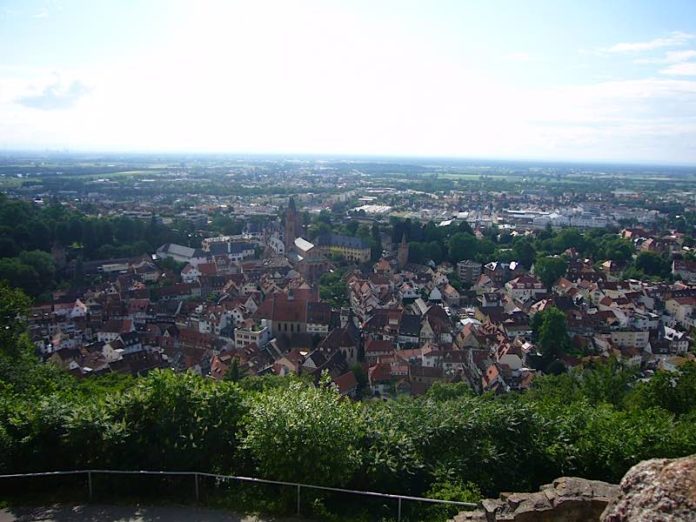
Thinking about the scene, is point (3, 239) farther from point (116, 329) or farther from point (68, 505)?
point (68, 505)

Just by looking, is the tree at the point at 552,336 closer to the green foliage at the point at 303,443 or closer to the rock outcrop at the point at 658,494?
the green foliage at the point at 303,443

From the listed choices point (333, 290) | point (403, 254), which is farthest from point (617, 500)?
point (403, 254)

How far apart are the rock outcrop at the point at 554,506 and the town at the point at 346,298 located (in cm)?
1916

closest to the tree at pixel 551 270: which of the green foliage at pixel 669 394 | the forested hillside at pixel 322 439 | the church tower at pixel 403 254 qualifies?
the church tower at pixel 403 254

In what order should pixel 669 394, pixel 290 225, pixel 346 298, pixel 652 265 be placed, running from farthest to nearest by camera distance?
pixel 290 225 → pixel 652 265 → pixel 346 298 → pixel 669 394

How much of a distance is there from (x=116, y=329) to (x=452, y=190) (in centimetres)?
14711

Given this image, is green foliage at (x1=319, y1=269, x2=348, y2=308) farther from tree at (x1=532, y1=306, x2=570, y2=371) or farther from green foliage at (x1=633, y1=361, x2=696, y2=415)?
green foliage at (x1=633, y1=361, x2=696, y2=415)

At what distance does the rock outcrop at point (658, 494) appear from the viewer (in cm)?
509

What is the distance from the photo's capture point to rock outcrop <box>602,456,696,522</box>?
509 centimetres

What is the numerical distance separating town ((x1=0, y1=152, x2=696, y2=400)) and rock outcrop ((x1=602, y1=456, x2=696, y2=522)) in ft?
70.3

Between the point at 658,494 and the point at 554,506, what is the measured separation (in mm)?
2552

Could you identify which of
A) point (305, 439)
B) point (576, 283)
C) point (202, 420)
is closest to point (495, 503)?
point (305, 439)

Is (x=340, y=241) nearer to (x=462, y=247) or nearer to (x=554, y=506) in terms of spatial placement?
(x=462, y=247)

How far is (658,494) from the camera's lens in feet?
17.4
